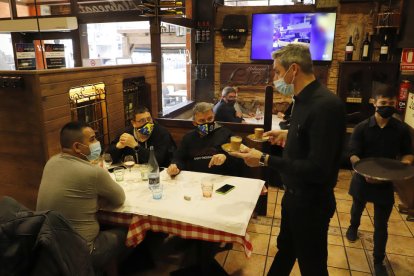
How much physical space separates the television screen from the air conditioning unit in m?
3.19

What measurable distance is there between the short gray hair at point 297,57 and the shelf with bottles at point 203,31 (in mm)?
4541

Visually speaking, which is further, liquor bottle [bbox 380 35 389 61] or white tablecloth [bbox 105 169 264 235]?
liquor bottle [bbox 380 35 389 61]

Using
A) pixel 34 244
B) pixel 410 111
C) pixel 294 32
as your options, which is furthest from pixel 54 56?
pixel 410 111

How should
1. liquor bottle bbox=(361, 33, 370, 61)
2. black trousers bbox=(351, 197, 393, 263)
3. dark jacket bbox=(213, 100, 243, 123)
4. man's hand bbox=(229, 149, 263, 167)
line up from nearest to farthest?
1. man's hand bbox=(229, 149, 263, 167)
2. black trousers bbox=(351, 197, 393, 263)
3. dark jacket bbox=(213, 100, 243, 123)
4. liquor bottle bbox=(361, 33, 370, 61)

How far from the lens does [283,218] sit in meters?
2.10

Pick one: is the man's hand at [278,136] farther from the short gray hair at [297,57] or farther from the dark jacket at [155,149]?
the dark jacket at [155,149]

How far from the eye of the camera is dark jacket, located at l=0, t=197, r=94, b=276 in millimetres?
1396

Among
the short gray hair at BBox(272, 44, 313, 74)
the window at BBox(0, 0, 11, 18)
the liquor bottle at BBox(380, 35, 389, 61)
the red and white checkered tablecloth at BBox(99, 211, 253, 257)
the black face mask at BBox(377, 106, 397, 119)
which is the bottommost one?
the red and white checkered tablecloth at BBox(99, 211, 253, 257)

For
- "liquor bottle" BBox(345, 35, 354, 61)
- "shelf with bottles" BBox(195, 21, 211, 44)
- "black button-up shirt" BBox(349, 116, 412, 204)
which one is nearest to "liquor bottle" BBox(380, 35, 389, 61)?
"liquor bottle" BBox(345, 35, 354, 61)

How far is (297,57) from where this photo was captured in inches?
71.0

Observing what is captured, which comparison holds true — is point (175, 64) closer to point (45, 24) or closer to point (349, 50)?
point (45, 24)

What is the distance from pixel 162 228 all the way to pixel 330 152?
1.20 metres

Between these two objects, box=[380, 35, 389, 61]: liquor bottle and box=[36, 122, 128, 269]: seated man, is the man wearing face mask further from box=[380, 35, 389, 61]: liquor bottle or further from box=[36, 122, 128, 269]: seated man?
box=[380, 35, 389, 61]: liquor bottle

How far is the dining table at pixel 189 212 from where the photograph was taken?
6.67 feet
